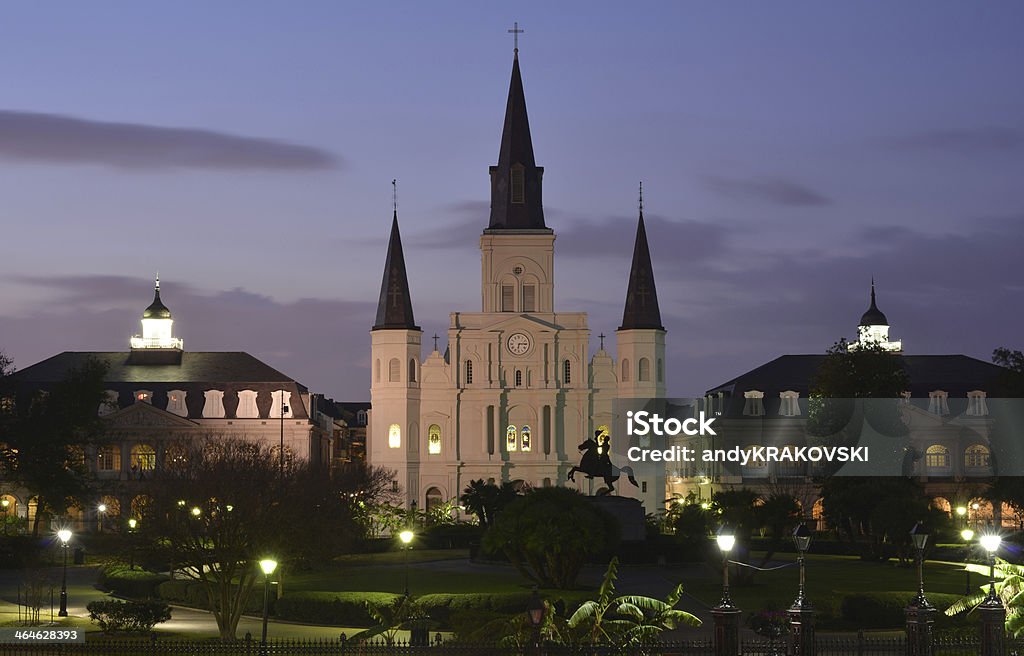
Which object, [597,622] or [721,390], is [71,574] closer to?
[597,622]

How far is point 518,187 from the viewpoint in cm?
12756

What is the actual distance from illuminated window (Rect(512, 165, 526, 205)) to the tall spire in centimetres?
953

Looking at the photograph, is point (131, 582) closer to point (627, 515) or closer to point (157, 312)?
point (627, 515)

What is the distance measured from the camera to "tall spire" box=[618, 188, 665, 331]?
12338cm

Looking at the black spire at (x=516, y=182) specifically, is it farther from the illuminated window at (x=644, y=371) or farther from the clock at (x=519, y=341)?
the illuminated window at (x=644, y=371)

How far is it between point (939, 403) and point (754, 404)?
13.0m

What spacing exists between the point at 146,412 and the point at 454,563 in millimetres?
54711

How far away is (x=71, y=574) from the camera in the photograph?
67000 mm

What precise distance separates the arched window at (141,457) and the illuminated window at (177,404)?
3.37 metres

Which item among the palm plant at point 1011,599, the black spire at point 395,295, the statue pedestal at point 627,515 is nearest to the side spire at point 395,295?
the black spire at point 395,295

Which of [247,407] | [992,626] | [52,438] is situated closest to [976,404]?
[247,407]

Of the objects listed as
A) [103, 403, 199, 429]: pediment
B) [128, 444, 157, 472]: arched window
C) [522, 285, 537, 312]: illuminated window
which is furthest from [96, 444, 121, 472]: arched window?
[522, 285, 537, 312]: illuminated window

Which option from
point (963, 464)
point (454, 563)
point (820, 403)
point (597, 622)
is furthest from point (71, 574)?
point (963, 464)

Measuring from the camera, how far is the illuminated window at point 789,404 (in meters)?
119
